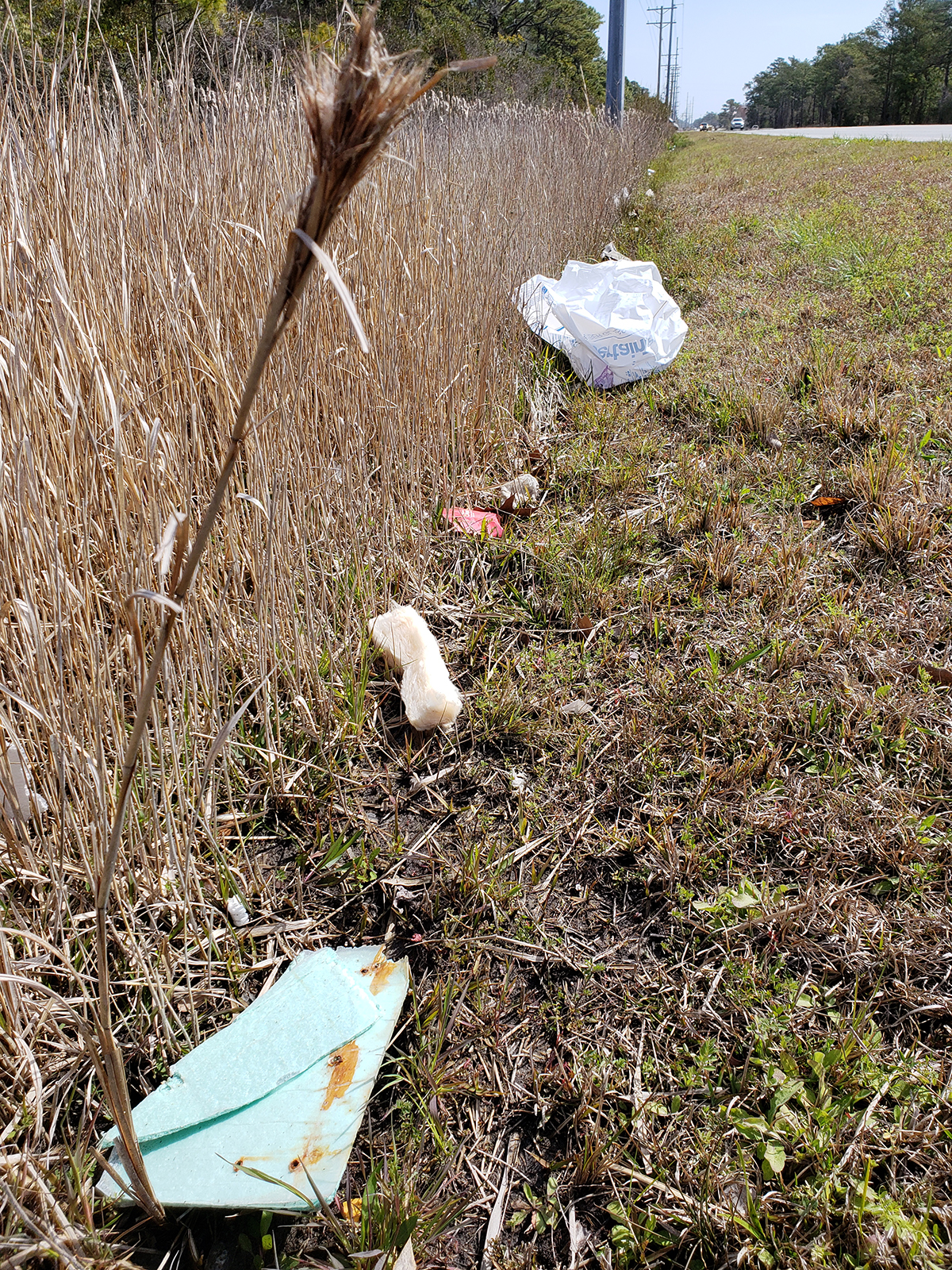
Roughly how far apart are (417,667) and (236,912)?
60 cm

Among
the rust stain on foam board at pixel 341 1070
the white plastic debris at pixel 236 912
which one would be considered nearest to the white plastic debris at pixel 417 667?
the white plastic debris at pixel 236 912

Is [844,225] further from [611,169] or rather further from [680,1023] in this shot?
[680,1023]

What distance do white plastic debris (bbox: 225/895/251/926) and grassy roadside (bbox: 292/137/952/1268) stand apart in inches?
5.7

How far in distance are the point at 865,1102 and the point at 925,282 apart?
4.20 m

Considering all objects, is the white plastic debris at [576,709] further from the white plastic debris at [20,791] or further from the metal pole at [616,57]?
the metal pole at [616,57]

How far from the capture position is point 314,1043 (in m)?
1.00

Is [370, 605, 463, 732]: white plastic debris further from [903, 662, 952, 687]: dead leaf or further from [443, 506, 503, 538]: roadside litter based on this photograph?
[903, 662, 952, 687]: dead leaf

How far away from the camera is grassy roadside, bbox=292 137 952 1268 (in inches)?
37.0

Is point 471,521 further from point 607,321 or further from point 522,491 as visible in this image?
point 607,321

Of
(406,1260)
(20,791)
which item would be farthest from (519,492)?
(406,1260)

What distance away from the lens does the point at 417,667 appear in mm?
1604

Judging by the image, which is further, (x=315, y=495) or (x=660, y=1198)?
(x=315, y=495)

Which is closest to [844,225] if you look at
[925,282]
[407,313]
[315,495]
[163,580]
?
[925,282]

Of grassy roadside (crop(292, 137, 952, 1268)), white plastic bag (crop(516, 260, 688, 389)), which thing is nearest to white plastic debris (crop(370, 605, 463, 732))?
grassy roadside (crop(292, 137, 952, 1268))
